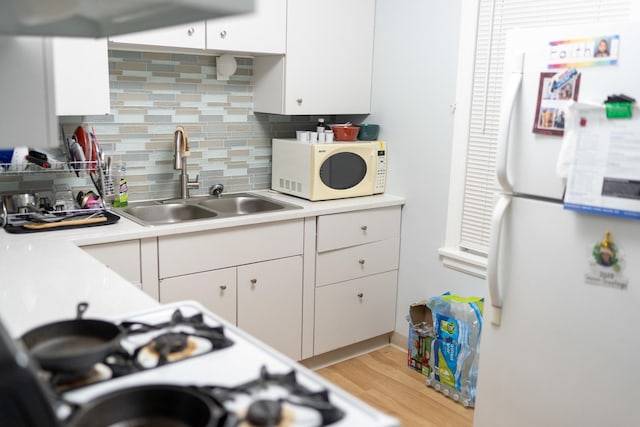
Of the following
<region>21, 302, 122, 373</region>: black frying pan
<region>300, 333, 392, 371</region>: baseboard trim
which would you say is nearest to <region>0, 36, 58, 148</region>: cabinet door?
<region>21, 302, 122, 373</region>: black frying pan

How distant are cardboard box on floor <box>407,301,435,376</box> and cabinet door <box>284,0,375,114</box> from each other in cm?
118

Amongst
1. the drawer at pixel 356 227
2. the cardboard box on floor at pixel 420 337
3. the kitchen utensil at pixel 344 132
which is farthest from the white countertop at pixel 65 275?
the cardboard box on floor at pixel 420 337

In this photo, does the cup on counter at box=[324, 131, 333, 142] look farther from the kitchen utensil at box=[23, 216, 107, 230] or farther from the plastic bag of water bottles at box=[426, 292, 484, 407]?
the kitchen utensil at box=[23, 216, 107, 230]

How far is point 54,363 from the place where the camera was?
106 cm

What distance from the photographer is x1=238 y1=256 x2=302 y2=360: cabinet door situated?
2.88 m

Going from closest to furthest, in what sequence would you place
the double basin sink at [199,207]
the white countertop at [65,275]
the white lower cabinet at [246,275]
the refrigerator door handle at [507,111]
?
the white countertop at [65,275] → the refrigerator door handle at [507,111] → the white lower cabinet at [246,275] → the double basin sink at [199,207]

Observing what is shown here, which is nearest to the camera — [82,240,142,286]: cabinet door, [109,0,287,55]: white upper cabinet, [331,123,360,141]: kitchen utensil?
[82,240,142,286]: cabinet door

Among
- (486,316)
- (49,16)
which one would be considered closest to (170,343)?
(49,16)

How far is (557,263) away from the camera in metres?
2.16

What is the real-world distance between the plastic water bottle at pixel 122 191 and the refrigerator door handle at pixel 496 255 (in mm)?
1711

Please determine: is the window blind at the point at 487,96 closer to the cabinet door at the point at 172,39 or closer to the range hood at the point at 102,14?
the cabinet door at the point at 172,39

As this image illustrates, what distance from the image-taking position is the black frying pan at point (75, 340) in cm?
107

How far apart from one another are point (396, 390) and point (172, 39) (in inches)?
79.6

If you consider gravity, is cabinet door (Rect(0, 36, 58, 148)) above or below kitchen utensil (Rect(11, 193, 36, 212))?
above
